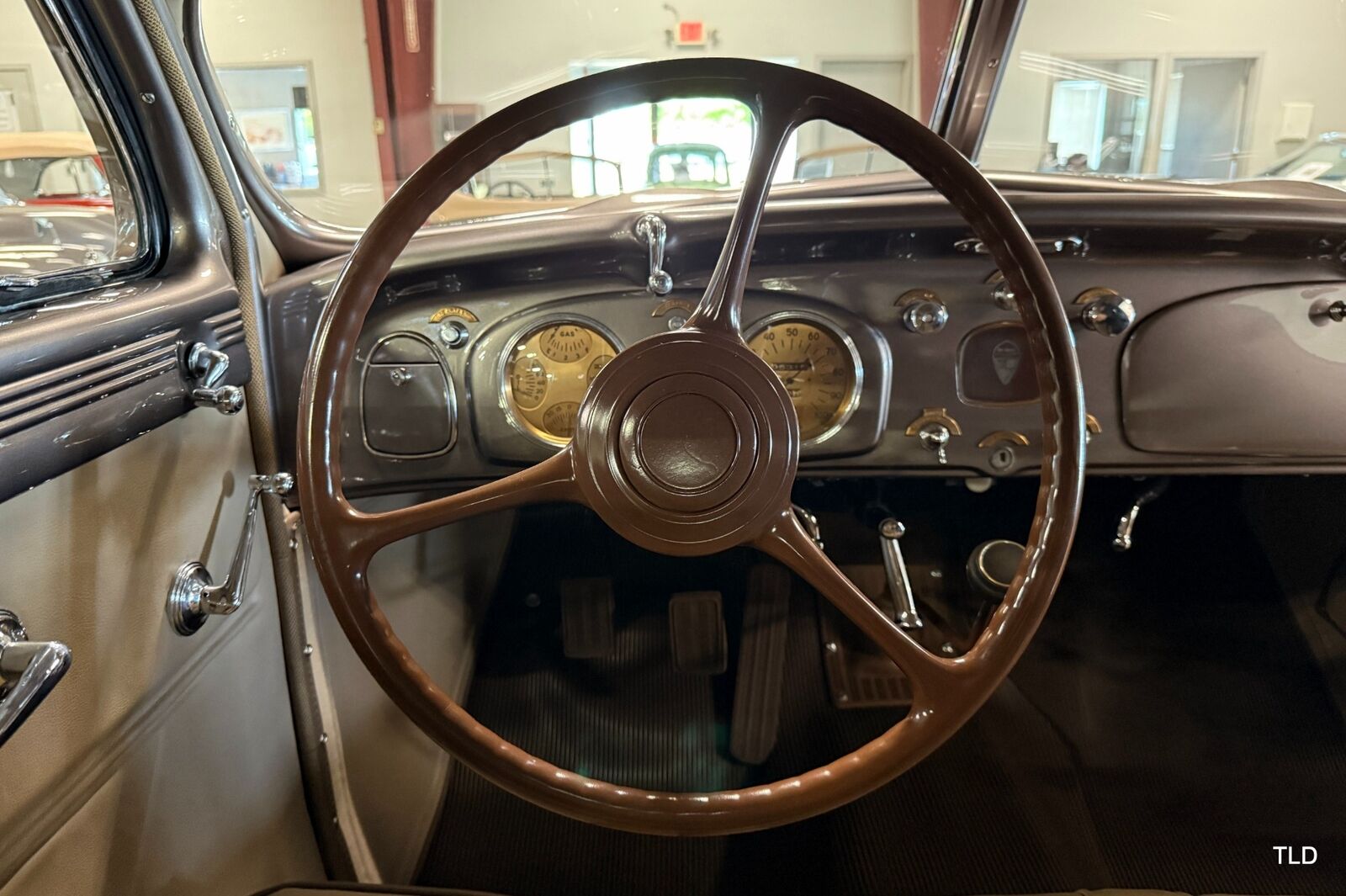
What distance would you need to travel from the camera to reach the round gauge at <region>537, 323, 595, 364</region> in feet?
4.27

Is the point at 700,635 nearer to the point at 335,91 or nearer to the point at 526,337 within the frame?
the point at 526,337

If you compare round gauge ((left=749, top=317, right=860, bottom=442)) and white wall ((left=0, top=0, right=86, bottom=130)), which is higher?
white wall ((left=0, top=0, right=86, bottom=130))

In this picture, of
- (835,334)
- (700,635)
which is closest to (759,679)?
(700,635)

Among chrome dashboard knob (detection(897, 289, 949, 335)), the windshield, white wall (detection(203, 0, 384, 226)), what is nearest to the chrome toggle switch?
chrome dashboard knob (detection(897, 289, 949, 335))

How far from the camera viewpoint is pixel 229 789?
1137 mm

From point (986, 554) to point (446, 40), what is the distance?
1369 millimetres

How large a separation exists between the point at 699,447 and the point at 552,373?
0.55 meters

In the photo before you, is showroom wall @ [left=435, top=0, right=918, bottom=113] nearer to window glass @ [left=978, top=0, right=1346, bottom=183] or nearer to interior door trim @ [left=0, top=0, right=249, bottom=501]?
window glass @ [left=978, top=0, right=1346, bottom=183]

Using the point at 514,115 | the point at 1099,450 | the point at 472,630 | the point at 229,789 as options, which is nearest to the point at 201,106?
the point at 514,115

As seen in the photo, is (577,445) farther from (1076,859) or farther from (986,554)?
(1076,859)

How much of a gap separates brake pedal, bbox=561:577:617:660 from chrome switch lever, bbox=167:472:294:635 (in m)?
0.75

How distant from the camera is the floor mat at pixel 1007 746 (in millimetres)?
1491

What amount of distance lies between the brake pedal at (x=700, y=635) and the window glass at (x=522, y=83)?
32.7 inches

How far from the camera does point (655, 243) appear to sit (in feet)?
3.77
